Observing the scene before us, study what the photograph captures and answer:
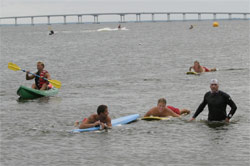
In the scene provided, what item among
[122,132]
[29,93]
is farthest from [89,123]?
[29,93]

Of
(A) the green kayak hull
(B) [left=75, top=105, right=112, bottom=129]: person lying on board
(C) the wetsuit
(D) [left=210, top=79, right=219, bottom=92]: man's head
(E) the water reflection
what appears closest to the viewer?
(D) [left=210, top=79, right=219, bottom=92]: man's head

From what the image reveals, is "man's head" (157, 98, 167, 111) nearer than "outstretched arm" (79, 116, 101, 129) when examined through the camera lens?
No

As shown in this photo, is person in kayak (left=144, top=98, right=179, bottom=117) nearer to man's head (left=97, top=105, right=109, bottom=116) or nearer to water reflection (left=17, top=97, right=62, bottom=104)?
man's head (left=97, top=105, right=109, bottom=116)

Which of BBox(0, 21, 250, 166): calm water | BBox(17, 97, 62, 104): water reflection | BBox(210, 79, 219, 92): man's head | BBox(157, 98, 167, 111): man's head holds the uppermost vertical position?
BBox(210, 79, 219, 92): man's head

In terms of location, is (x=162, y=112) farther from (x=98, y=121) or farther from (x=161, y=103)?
(x=98, y=121)

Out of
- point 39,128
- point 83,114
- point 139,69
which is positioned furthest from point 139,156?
point 139,69

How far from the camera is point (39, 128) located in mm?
20906

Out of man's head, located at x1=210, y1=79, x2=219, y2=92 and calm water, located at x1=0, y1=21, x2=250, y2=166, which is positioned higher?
man's head, located at x1=210, y1=79, x2=219, y2=92

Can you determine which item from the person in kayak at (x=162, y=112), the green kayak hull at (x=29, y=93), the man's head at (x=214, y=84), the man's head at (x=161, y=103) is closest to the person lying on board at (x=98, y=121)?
the man's head at (x=161, y=103)

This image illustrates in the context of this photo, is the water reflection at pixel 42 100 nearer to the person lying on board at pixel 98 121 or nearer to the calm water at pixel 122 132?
the calm water at pixel 122 132

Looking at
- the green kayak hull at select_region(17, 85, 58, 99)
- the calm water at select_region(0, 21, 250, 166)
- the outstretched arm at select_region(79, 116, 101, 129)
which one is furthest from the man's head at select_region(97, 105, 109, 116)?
the green kayak hull at select_region(17, 85, 58, 99)

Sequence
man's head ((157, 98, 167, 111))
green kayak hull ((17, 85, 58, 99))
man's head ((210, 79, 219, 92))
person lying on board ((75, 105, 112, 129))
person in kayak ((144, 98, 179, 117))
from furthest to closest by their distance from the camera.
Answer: green kayak hull ((17, 85, 58, 99))
person in kayak ((144, 98, 179, 117))
man's head ((157, 98, 167, 111))
person lying on board ((75, 105, 112, 129))
man's head ((210, 79, 219, 92))

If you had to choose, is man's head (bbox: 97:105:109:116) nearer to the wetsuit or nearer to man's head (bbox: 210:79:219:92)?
the wetsuit

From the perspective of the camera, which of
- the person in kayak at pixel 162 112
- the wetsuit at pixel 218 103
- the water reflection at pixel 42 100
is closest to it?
the wetsuit at pixel 218 103
